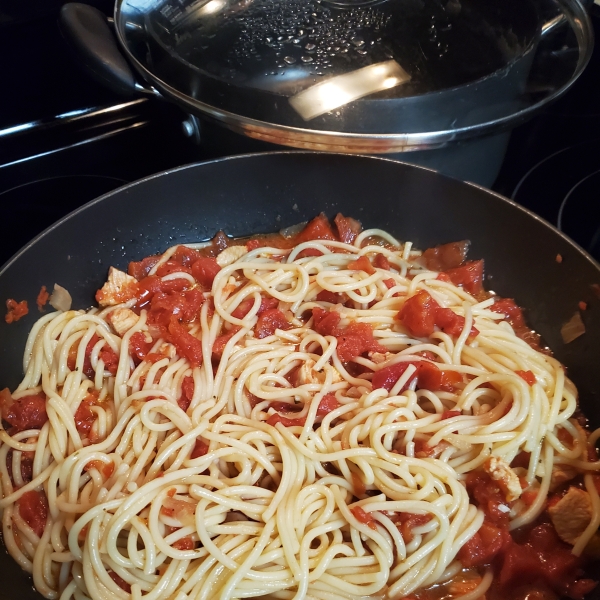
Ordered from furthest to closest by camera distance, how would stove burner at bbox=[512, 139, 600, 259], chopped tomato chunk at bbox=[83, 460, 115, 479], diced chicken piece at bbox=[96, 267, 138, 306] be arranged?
stove burner at bbox=[512, 139, 600, 259]
diced chicken piece at bbox=[96, 267, 138, 306]
chopped tomato chunk at bbox=[83, 460, 115, 479]

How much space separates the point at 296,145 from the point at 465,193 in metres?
0.99

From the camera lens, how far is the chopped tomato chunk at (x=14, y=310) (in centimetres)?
263

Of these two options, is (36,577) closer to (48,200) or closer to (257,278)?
(257,278)

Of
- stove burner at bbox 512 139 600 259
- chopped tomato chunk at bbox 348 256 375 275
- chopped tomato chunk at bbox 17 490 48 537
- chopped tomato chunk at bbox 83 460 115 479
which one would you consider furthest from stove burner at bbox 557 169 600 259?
chopped tomato chunk at bbox 17 490 48 537

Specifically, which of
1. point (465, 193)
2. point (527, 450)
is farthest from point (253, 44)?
point (527, 450)

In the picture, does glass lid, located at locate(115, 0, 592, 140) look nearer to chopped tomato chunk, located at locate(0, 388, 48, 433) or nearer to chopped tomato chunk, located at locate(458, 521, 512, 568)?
chopped tomato chunk, located at locate(0, 388, 48, 433)

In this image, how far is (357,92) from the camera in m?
2.78

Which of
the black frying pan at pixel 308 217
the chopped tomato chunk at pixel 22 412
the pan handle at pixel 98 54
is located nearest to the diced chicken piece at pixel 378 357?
the black frying pan at pixel 308 217

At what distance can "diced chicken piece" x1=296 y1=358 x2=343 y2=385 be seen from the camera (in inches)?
106

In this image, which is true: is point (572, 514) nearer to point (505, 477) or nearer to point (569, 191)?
point (505, 477)

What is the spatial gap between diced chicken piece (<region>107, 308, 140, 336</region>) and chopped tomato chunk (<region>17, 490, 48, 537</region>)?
2.82ft

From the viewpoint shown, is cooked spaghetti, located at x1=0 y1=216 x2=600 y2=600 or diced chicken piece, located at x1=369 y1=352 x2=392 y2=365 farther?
diced chicken piece, located at x1=369 y1=352 x2=392 y2=365

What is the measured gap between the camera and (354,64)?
9.46 feet

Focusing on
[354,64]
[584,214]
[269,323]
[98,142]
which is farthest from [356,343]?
[98,142]
